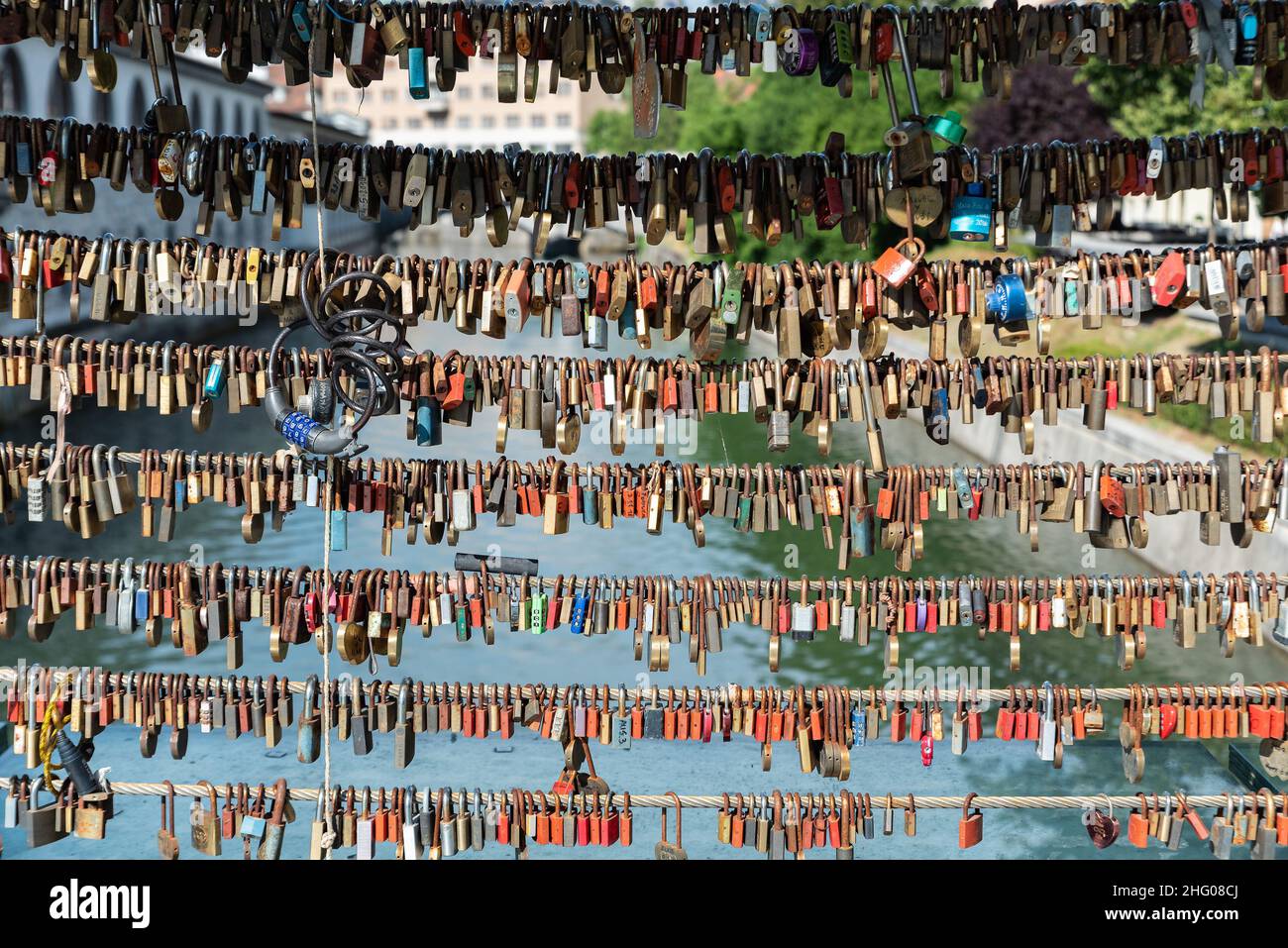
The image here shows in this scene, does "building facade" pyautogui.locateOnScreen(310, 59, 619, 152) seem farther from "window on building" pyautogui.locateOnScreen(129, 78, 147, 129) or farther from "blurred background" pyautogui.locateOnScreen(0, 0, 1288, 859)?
"window on building" pyautogui.locateOnScreen(129, 78, 147, 129)

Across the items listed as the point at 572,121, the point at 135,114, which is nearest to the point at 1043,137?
the point at 135,114

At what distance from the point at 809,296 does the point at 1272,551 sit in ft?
33.3

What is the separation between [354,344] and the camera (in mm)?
4770

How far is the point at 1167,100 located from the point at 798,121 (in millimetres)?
19971

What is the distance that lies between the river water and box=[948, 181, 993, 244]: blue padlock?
6.12 ft

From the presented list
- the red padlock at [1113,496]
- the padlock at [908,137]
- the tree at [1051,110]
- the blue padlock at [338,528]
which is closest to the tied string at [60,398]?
the blue padlock at [338,528]

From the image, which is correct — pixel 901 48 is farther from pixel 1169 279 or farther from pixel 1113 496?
pixel 1113 496

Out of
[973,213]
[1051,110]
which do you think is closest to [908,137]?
[973,213]

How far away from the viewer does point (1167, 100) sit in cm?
2708

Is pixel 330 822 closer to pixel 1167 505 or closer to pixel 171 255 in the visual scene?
pixel 171 255

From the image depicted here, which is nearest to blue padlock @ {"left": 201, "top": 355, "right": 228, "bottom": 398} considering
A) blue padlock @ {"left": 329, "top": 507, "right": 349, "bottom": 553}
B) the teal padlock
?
blue padlock @ {"left": 329, "top": 507, "right": 349, "bottom": 553}

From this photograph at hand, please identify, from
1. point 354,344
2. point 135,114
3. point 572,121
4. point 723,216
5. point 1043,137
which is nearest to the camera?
point 354,344

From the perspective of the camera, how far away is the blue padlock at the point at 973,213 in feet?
16.4

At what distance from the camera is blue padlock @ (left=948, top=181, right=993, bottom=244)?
5.00m
